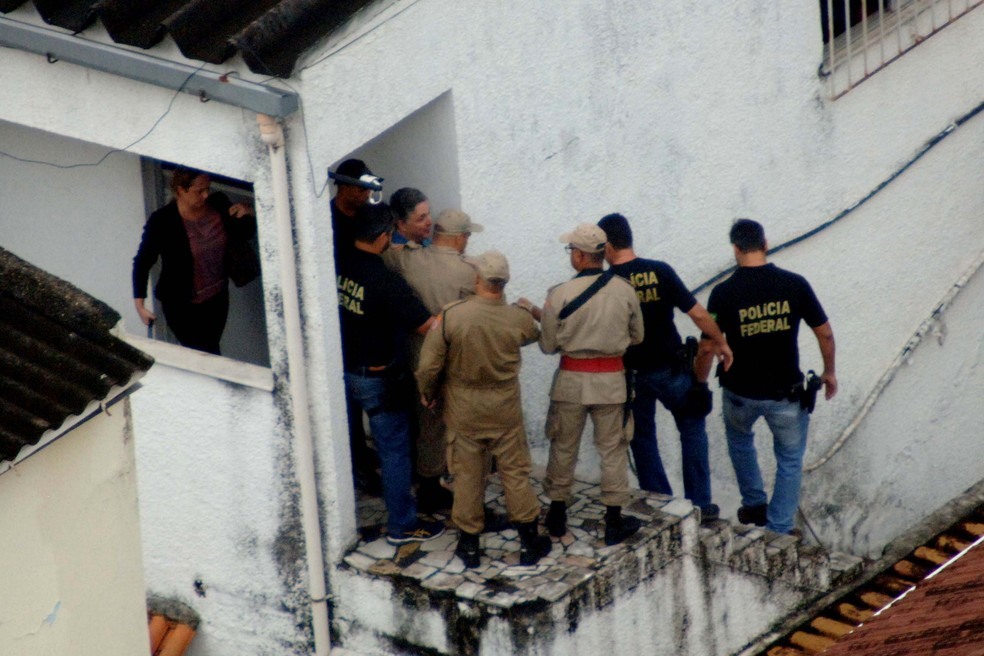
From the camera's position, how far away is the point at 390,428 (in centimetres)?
920

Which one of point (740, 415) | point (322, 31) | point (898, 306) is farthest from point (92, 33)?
point (898, 306)

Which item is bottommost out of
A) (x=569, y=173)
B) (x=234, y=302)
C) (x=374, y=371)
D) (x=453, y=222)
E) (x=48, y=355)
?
(x=48, y=355)

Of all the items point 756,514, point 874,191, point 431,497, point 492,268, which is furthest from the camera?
point 874,191

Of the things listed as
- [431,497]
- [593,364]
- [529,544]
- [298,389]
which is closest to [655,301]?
[593,364]

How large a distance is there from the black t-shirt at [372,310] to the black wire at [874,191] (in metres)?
2.49

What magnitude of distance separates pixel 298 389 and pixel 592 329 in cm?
153

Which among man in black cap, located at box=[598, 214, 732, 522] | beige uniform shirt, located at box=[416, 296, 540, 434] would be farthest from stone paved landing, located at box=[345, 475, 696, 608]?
beige uniform shirt, located at box=[416, 296, 540, 434]

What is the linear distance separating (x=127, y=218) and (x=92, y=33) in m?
1.67

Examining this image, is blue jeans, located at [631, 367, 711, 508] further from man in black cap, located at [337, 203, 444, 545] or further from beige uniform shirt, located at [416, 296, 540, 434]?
Answer: man in black cap, located at [337, 203, 444, 545]

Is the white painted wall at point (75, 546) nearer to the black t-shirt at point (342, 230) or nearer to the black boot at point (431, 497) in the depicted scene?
the black t-shirt at point (342, 230)

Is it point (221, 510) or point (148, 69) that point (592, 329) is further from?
point (148, 69)

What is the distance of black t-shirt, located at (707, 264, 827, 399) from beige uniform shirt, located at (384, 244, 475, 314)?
1.57 m

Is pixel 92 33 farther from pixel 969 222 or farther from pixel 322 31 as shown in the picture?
pixel 969 222

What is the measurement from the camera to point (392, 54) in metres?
8.85
